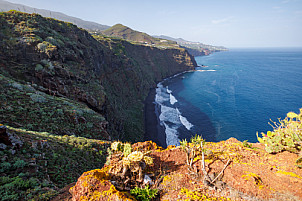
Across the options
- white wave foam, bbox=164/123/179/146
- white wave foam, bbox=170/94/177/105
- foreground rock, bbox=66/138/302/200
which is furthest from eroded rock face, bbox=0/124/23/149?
white wave foam, bbox=170/94/177/105

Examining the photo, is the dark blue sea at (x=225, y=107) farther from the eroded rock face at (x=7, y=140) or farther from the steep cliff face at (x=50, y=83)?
the eroded rock face at (x=7, y=140)

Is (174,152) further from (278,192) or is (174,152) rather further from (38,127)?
(38,127)

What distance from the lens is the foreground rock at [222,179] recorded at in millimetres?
5215

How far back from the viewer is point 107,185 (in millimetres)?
5637

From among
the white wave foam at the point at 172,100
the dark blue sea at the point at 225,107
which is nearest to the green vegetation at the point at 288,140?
the dark blue sea at the point at 225,107

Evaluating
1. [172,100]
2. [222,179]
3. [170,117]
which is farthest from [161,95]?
[222,179]

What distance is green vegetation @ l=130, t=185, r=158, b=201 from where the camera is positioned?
5465 mm

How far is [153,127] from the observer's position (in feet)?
146

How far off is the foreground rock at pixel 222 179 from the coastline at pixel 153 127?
99.3 ft

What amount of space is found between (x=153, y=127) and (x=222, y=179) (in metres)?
39.1

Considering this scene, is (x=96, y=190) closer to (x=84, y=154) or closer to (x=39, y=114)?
(x=84, y=154)

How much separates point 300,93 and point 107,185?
295ft

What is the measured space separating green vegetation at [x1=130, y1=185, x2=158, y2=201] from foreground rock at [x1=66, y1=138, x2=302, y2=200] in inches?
12.1

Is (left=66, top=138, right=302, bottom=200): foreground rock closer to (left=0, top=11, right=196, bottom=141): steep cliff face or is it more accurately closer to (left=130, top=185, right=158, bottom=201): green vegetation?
(left=130, top=185, right=158, bottom=201): green vegetation
